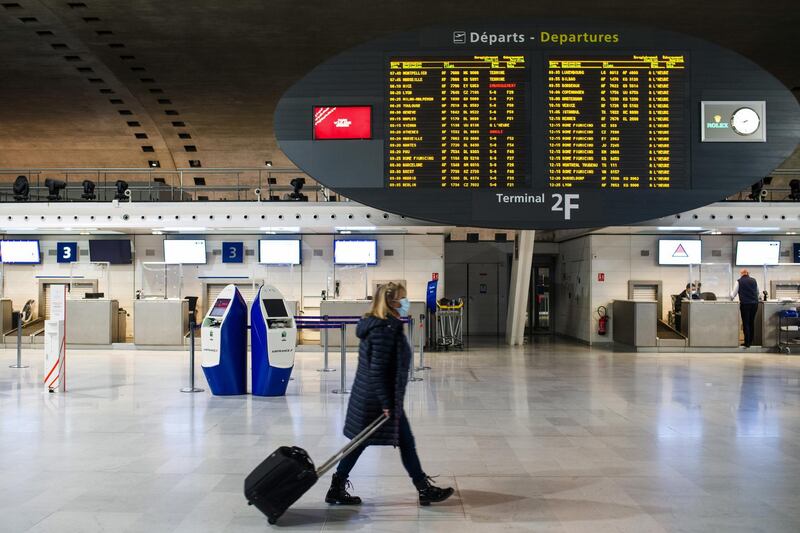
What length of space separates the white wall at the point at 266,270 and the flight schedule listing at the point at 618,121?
14818 mm

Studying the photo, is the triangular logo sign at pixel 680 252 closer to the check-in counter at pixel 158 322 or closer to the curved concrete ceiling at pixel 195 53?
the curved concrete ceiling at pixel 195 53

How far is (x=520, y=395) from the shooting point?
9961 millimetres

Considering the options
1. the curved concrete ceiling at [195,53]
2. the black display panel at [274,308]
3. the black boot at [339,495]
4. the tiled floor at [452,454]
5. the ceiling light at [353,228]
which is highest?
the curved concrete ceiling at [195,53]

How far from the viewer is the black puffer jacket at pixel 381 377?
470 cm

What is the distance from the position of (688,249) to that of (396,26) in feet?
33.7

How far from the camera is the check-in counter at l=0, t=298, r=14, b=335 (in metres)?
17.9

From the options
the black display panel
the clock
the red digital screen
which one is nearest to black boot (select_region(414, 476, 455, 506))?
the red digital screen

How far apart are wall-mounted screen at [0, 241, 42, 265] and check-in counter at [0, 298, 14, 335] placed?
1282 millimetres

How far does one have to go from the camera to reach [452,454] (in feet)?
20.9

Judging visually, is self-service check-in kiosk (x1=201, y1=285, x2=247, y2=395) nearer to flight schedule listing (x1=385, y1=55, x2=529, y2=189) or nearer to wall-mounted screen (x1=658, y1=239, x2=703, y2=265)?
flight schedule listing (x1=385, y1=55, x2=529, y2=189)

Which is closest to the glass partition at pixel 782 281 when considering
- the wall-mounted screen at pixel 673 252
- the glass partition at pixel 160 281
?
the wall-mounted screen at pixel 673 252

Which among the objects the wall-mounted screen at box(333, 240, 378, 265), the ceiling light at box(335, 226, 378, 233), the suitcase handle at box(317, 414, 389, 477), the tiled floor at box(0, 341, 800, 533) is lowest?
the tiled floor at box(0, 341, 800, 533)

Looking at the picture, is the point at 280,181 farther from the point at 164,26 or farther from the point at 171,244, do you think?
the point at 164,26

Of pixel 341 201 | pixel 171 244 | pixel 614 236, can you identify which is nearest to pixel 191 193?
pixel 171 244
